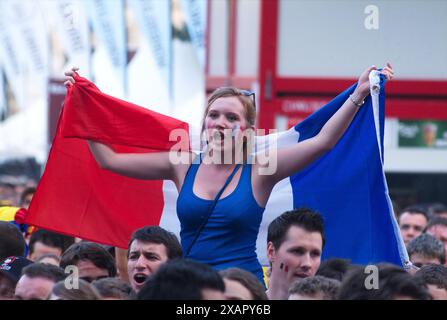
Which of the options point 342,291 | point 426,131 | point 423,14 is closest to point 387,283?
point 342,291

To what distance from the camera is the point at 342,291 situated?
399cm

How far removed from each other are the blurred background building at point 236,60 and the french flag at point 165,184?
2.01 metres

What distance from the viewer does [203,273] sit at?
12.3 ft

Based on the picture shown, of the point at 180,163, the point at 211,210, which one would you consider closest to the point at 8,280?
the point at 180,163

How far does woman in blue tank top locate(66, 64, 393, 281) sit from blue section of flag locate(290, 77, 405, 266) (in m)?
0.58

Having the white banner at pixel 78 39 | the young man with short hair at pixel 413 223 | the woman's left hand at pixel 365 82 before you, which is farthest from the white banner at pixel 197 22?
the woman's left hand at pixel 365 82

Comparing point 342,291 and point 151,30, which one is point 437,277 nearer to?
point 342,291

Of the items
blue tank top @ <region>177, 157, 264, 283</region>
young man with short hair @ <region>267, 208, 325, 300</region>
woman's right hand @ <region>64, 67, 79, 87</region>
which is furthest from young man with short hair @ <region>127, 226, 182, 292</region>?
woman's right hand @ <region>64, 67, 79, 87</region>

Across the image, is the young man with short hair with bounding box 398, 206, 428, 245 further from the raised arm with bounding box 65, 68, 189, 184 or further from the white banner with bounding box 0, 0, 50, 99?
the white banner with bounding box 0, 0, 50, 99

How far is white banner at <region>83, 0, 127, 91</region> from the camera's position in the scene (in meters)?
20.8

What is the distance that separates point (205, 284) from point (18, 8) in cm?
2400

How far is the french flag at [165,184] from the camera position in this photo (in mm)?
5793

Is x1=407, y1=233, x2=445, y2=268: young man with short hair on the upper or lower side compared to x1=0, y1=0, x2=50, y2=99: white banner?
lower

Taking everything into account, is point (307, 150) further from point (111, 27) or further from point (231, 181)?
point (111, 27)
